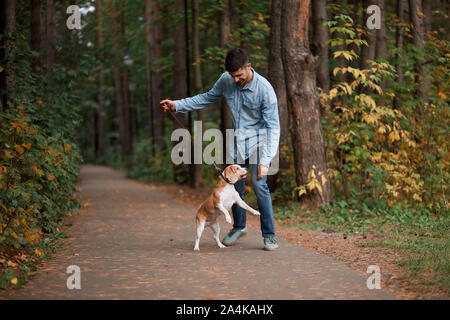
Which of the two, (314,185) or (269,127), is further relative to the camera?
(314,185)

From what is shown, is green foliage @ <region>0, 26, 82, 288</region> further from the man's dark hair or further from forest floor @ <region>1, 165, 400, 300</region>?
the man's dark hair

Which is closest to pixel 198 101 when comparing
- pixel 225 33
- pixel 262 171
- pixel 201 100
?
pixel 201 100

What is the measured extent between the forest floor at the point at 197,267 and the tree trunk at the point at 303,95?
177 cm

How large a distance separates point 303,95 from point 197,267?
5555 millimetres

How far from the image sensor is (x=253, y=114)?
6.93 meters

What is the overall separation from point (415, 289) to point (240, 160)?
9.53 feet

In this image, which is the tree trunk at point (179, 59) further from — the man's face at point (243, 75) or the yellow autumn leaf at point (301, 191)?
the man's face at point (243, 75)

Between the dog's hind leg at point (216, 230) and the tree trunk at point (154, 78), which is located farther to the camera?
the tree trunk at point (154, 78)

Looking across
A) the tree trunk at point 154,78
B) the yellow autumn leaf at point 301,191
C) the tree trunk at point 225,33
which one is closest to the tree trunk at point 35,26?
the tree trunk at point 225,33

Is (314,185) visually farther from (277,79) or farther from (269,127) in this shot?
(269,127)

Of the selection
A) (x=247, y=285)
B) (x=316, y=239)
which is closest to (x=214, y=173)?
(x=316, y=239)

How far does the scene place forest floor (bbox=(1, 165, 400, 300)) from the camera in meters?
4.89

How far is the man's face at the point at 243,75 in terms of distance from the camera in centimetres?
659

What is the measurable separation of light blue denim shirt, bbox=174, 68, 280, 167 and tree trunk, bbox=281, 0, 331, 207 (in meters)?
3.75
